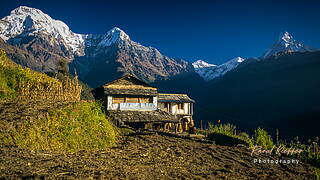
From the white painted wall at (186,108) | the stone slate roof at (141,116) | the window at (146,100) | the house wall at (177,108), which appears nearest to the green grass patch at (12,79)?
the stone slate roof at (141,116)

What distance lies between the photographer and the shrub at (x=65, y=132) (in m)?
8.28

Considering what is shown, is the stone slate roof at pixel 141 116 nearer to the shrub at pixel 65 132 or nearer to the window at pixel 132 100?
the window at pixel 132 100

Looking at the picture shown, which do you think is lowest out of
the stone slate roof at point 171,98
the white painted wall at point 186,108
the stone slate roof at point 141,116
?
the stone slate roof at point 141,116

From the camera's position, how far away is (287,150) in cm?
1343

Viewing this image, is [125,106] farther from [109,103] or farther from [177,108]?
[177,108]

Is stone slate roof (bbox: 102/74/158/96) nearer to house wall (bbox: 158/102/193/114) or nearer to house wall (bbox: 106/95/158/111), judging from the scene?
house wall (bbox: 106/95/158/111)

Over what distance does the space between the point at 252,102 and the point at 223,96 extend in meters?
29.6

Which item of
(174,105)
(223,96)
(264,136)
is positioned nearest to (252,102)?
(223,96)

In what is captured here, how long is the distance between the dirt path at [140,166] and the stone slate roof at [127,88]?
17534mm

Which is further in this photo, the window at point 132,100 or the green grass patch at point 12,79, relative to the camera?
the window at point 132,100

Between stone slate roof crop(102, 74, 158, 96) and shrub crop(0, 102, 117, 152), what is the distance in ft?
52.6

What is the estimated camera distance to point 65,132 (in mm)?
9547

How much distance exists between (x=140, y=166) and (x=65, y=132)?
12.2 feet

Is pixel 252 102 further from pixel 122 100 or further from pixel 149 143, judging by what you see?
pixel 149 143
